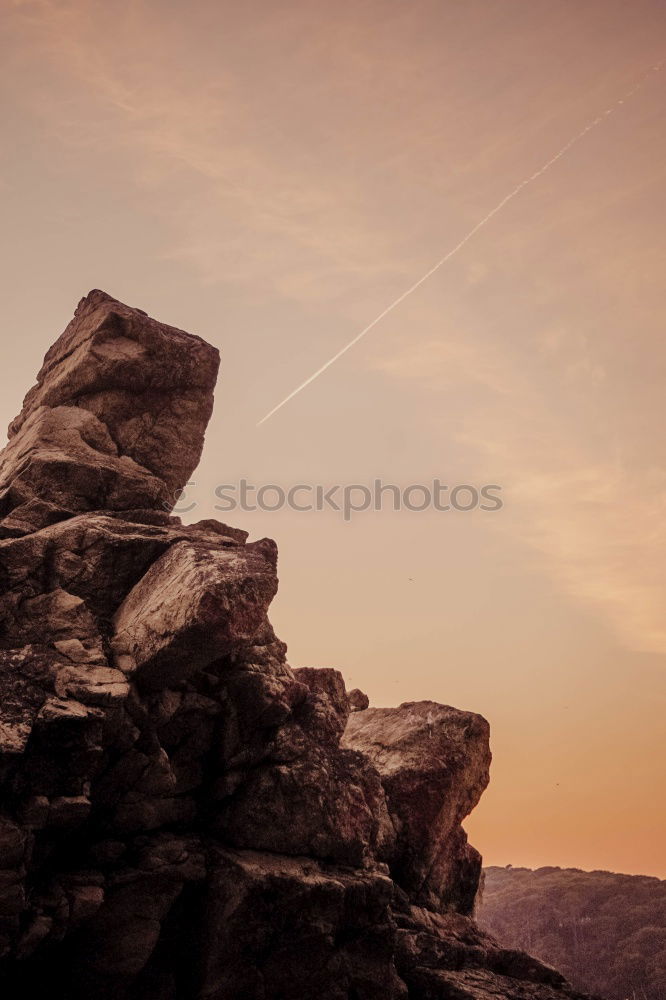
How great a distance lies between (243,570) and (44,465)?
483 inches

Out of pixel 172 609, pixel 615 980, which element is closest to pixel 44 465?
pixel 172 609

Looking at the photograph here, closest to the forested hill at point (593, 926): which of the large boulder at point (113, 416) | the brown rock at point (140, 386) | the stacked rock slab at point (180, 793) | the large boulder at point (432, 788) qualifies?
the large boulder at point (432, 788)

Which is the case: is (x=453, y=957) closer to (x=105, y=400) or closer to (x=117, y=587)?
(x=117, y=587)

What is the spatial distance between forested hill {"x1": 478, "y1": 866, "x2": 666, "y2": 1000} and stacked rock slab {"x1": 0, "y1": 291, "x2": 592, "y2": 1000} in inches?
4736

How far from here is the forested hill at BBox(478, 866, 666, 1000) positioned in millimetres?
144375

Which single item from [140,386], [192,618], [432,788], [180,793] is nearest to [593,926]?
[432,788]

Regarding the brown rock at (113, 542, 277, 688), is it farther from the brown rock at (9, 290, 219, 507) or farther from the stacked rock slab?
the brown rock at (9, 290, 219, 507)

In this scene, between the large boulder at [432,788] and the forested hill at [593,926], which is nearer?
the large boulder at [432,788]

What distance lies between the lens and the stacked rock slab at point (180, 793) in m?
20.2

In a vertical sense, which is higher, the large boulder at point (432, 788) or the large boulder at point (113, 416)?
the large boulder at point (113, 416)

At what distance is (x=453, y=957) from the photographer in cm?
2848

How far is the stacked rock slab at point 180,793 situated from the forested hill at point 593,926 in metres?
120

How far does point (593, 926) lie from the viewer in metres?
162

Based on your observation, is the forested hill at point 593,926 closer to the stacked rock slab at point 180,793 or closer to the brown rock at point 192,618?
the stacked rock slab at point 180,793
